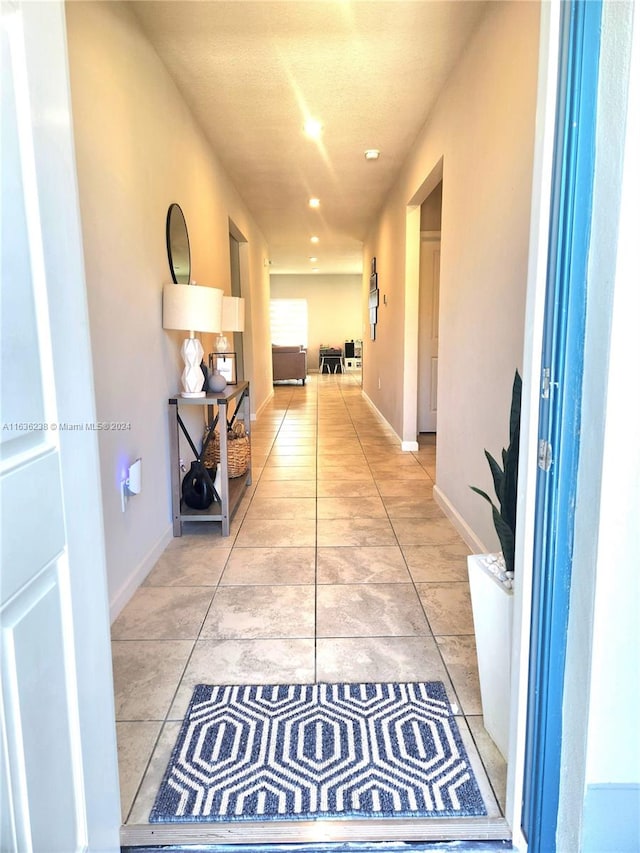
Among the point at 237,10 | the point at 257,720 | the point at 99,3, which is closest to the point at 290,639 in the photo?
the point at 257,720

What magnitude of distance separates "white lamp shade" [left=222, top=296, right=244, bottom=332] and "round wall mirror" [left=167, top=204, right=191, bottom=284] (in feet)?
1.42

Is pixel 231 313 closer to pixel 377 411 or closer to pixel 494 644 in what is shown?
pixel 494 644

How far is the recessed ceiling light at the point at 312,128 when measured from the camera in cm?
345

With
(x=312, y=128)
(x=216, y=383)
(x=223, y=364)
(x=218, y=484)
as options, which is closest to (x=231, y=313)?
(x=223, y=364)

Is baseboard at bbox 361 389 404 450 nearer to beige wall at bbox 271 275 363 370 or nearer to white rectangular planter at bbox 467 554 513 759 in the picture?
white rectangular planter at bbox 467 554 513 759

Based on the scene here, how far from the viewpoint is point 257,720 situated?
1423mm

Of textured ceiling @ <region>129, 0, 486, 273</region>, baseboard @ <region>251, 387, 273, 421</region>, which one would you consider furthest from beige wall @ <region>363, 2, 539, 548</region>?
baseboard @ <region>251, 387, 273, 421</region>

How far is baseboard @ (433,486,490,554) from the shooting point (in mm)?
2444

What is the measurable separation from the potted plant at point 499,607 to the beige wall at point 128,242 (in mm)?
1357

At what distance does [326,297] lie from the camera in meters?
13.2

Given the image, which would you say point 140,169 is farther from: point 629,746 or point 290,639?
point 629,746

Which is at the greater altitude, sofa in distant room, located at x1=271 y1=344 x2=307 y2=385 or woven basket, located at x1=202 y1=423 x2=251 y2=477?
sofa in distant room, located at x1=271 y1=344 x2=307 y2=385

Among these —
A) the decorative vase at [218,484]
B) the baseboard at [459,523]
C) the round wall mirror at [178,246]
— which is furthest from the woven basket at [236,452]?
the baseboard at [459,523]

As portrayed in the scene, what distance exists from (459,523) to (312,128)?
2802mm
